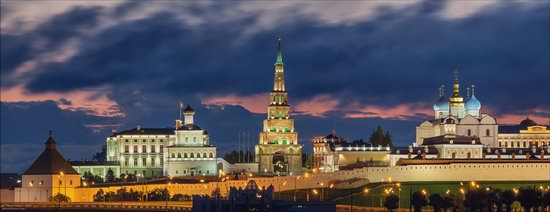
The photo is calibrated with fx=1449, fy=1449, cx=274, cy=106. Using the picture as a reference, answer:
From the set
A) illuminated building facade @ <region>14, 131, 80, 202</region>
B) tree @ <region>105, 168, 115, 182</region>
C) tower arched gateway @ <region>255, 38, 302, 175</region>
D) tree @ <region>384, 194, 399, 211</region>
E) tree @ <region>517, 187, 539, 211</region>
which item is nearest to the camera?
tree @ <region>384, 194, 399, 211</region>

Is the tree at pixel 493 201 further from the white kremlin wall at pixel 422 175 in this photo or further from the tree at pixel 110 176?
the tree at pixel 110 176

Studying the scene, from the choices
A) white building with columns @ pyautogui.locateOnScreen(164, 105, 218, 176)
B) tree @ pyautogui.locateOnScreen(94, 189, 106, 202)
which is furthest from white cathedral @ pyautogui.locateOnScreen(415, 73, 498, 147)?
tree @ pyautogui.locateOnScreen(94, 189, 106, 202)

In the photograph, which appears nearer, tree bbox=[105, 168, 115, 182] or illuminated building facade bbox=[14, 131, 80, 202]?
illuminated building facade bbox=[14, 131, 80, 202]

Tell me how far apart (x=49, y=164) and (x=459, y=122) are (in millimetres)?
45901

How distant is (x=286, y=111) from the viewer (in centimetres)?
15600

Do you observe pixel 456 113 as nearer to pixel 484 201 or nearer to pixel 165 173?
pixel 165 173

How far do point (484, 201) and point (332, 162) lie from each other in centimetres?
4830

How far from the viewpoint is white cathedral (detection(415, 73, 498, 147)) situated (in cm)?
14688

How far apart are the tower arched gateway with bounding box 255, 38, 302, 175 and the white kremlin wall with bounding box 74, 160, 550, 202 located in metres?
28.0

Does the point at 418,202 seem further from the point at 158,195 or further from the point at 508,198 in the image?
the point at 158,195

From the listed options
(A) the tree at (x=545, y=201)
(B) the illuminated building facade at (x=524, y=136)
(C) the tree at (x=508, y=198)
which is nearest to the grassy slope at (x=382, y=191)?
(C) the tree at (x=508, y=198)

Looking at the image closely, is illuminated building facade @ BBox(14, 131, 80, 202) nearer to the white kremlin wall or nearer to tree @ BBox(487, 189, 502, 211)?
the white kremlin wall

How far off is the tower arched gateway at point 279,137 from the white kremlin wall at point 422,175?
92.0ft

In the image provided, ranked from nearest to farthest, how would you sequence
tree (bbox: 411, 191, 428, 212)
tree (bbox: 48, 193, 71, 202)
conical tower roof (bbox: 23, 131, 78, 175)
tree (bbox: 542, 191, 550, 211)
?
tree (bbox: 411, 191, 428, 212)
tree (bbox: 542, 191, 550, 211)
tree (bbox: 48, 193, 71, 202)
conical tower roof (bbox: 23, 131, 78, 175)
